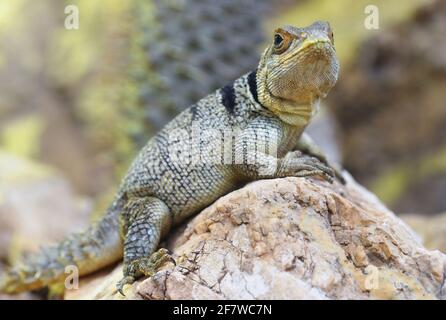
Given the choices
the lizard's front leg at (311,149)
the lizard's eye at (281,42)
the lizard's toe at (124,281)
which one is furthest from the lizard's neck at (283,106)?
the lizard's toe at (124,281)

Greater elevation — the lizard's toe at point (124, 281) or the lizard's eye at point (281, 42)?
the lizard's eye at point (281, 42)

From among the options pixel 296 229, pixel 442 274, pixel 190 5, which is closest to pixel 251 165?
pixel 296 229

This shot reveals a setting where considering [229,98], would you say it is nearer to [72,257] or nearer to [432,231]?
[72,257]

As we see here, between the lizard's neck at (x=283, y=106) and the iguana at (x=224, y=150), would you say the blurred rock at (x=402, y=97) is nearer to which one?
the lizard's neck at (x=283, y=106)

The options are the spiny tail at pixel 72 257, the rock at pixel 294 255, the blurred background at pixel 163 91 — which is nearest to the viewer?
the rock at pixel 294 255

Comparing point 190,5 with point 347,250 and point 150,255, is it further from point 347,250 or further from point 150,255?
point 347,250

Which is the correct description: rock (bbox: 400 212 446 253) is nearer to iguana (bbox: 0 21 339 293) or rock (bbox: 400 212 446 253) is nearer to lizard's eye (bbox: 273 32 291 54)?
iguana (bbox: 0 21 339 293)
